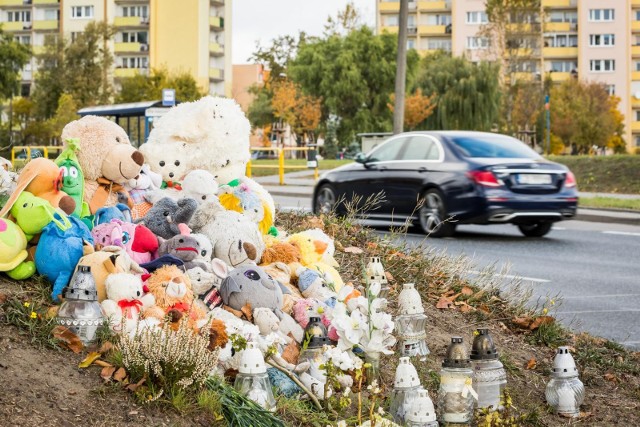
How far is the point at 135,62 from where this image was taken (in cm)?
9700

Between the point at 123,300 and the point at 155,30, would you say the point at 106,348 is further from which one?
the point at 155,30

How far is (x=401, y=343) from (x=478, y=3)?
105972 mm

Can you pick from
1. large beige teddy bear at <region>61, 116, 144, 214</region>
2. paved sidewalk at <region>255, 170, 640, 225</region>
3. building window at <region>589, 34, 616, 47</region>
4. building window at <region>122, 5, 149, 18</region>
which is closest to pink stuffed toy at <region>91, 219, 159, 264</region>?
large beige teddy bear at <region>61, 116, 144, 214</region>

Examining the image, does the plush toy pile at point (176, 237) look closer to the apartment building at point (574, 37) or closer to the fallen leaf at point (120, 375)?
the fallen leaf at point (120, 375)

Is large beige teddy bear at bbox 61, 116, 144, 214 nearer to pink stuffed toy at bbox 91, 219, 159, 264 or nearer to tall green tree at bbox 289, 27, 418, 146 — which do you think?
pink stuffed toy at bbox 91, 219, 159, 264

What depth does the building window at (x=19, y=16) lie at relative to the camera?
102312 millimetres

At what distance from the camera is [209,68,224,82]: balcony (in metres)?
95.0

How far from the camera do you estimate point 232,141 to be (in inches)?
272

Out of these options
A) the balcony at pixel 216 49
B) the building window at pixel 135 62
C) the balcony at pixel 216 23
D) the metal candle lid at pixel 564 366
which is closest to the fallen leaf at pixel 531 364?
the metal candle lid at pixel 564 366

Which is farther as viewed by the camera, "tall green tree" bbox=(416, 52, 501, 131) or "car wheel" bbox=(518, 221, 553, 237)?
"tall green tree" bbox=(416, 52, 501, 131)

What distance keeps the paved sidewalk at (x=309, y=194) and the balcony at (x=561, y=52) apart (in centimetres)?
7303

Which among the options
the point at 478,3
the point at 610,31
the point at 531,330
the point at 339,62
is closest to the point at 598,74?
the point at 610,31

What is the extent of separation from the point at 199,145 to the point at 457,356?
2.55m

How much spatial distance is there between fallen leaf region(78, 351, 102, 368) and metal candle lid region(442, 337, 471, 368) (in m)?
1.64
